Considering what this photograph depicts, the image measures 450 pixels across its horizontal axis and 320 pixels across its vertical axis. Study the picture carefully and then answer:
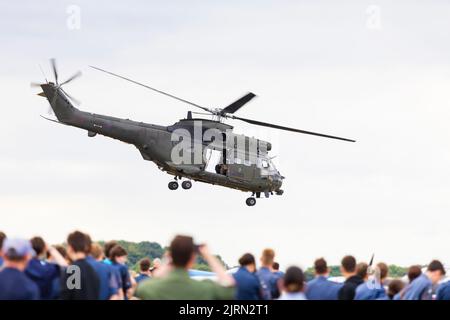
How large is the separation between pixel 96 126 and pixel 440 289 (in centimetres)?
3178

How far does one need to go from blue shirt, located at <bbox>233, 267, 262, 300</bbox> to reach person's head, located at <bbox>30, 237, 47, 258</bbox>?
299 cm

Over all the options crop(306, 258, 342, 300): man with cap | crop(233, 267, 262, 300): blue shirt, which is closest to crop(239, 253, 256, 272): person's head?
crop(233, 267, 262, 300): blue shirt

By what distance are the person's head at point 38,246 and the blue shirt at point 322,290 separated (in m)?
4.36

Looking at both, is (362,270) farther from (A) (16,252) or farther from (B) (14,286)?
(A) (16,252)

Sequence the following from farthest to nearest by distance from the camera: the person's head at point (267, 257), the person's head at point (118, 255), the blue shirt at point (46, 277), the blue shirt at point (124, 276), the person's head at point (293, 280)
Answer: the person's head at point (118, 255)
the blue shirt at point (124, 276)
the person's head at point (267, 257)
the blue shirt at point (46, 277)
the person's head at point (293, 280)

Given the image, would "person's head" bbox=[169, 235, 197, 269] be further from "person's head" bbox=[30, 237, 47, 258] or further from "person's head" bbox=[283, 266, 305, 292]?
"person's head" bbox=[30, 237, 47, 258]

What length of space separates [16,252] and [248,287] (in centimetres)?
464

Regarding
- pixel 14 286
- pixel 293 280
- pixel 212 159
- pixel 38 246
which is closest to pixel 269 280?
pixel 38 246

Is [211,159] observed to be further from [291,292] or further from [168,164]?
[291,292]

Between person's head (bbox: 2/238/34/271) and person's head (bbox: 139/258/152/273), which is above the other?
person's head (bbox: 139/258/152/273)

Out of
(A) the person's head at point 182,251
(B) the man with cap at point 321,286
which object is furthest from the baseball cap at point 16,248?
(B) the man with cap at point 321,286

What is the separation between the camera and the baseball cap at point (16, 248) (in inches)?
550

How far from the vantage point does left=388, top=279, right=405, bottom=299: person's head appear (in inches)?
743

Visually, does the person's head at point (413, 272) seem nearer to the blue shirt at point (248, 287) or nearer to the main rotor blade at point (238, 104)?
the blue shirt at point (248, 287)
